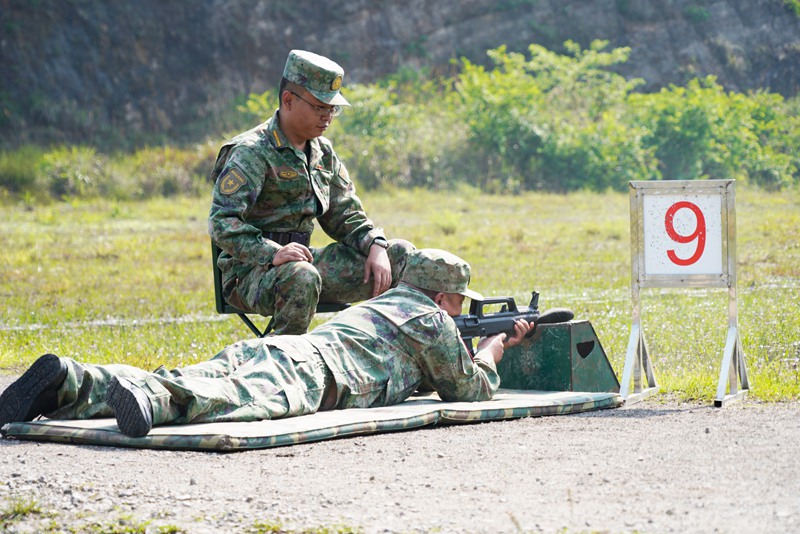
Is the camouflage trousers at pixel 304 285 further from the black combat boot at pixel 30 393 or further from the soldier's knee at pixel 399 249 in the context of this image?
the black combat boot at pixel 30 393

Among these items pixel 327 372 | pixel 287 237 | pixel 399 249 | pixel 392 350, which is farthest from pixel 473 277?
pixel 327 372

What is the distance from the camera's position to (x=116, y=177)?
2497 centimetres

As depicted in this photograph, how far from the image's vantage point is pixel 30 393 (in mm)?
5160

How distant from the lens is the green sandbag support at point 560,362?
634cm

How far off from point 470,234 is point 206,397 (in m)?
12.9

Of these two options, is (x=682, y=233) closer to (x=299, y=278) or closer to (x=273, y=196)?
(x=299, y=278)

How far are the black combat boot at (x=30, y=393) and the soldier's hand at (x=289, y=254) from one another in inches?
56.5

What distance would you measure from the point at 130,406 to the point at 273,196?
2156mm

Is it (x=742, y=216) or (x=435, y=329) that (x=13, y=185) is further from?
(x=435, y=329)

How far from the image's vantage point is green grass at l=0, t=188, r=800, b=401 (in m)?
8.15

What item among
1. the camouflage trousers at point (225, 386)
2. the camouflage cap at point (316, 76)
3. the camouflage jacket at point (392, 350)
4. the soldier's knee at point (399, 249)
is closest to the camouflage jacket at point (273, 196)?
the soldier's knee at point (399, 249)

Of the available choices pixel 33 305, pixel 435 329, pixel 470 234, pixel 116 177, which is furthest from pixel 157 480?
pixel 116 177

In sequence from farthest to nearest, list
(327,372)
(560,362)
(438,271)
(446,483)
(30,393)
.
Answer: (560,362) → (438,271) → (327,372) → (30,393) → (446,483)

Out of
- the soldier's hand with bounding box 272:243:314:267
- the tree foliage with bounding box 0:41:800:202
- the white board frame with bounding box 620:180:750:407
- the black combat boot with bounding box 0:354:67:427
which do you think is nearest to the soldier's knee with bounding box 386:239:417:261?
the soldier's hand with bounding box 272:243:314:267
